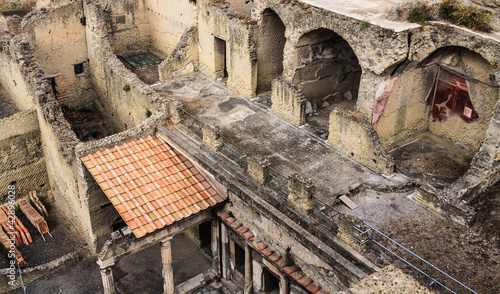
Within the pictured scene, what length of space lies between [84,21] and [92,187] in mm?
9423

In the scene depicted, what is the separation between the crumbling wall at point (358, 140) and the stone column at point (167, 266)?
5.66m

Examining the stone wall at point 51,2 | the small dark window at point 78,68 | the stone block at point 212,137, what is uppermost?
the stone wall at point 51,2

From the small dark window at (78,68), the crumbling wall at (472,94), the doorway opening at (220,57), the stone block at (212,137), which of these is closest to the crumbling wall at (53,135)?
the small dark window at (78,68)

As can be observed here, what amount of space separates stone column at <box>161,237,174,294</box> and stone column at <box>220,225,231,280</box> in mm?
1820

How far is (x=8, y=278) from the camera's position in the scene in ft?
55.1

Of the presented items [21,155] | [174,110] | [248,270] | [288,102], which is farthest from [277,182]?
[21,155]

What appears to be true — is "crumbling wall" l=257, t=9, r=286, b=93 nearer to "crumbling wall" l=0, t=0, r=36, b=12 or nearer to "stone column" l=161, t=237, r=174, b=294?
"stone column" l=161, t=237, r=174, b=294

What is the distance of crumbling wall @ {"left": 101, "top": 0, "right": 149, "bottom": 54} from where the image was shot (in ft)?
82.2

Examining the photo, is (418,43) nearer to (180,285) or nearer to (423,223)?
(423,223)

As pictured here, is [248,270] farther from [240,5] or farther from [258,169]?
[240,5]

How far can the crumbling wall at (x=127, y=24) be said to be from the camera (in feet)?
82.2

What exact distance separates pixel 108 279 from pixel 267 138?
6.23 metres

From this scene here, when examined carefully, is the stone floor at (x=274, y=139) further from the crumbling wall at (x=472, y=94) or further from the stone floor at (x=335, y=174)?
the crumbling wall at (x=472, y=94)

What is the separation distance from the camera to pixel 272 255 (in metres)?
14.2
